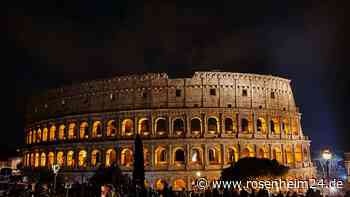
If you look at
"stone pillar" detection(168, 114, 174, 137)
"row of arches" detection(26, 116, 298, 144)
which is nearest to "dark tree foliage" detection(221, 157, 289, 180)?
"row of arches" detection(26, 116, 298, 144)

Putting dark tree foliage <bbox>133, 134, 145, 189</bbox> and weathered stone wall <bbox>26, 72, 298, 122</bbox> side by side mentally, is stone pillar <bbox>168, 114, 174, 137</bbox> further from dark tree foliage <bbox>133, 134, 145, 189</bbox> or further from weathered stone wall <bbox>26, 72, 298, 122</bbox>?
dark tree foliage <bbox>133, 134, 145, 189</bbox>

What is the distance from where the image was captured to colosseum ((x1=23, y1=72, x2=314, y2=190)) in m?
39.5

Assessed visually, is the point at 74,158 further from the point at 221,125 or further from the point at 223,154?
the point at 221,125

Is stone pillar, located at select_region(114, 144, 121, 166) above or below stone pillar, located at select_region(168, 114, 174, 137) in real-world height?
below

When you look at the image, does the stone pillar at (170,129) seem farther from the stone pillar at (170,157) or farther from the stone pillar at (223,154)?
the stone pillar at (223,154)

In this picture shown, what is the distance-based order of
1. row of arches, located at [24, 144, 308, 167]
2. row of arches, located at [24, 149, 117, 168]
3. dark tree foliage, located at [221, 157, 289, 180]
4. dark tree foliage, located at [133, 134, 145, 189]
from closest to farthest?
1. dark tree foliage, located at [133, 134, 145, 189]
2. dark tree foliage, located at [221, 157, 289, 180]
3. row of arches, located at [24, 144, 308, 167]
4. row of arches, located at [24, 149, 117, 168]

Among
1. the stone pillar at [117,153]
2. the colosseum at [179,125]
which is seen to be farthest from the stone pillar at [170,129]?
the stone pillar at [117,153]

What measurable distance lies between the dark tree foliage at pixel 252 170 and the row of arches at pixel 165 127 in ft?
22.6

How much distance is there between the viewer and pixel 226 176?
111 feet

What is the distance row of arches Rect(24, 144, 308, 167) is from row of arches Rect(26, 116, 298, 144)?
1.70 m

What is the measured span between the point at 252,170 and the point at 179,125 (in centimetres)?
1122

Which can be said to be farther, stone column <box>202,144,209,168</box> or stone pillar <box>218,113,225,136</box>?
stone pillar <box>218,113,225,136</box>

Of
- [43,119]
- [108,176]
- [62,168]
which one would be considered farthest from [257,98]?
[43,119]

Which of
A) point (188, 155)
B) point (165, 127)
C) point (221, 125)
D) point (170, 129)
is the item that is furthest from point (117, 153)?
point (221, 125)
